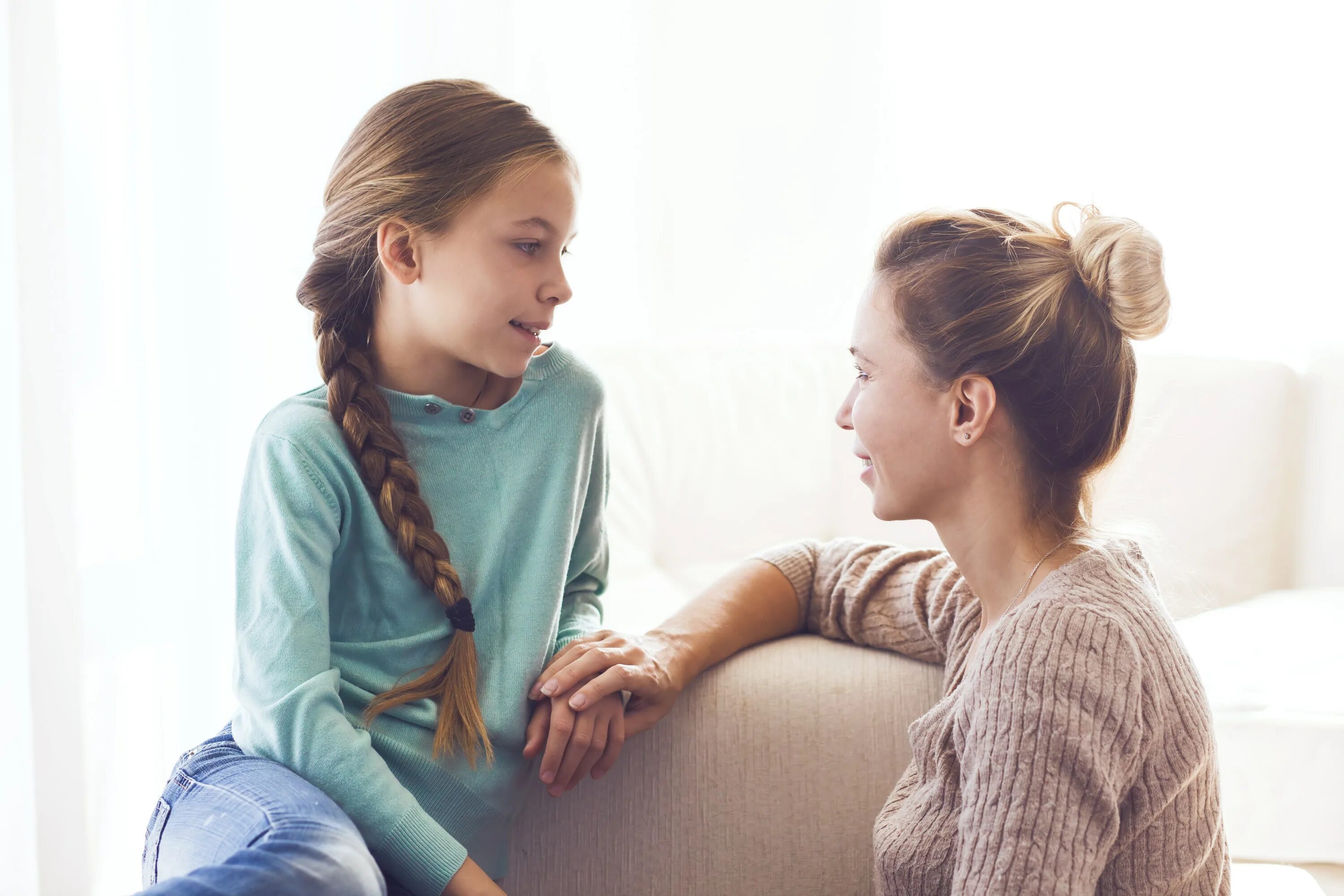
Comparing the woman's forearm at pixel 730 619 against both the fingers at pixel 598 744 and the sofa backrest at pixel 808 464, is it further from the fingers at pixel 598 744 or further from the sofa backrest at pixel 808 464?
the sofa backrest at pixel 808 464

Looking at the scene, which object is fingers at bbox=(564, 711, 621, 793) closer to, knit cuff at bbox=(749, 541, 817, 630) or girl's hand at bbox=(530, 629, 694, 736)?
girl's hand at bbox=(530, 629, 694, 736)

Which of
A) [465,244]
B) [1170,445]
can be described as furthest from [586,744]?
[1170,445]

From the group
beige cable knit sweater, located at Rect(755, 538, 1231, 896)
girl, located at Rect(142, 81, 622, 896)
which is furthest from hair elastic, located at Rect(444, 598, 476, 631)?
beige cable knit sweater, located at Rect(755, 538, 1231, 896)

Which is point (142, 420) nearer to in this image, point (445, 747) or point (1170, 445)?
point (445, 747)

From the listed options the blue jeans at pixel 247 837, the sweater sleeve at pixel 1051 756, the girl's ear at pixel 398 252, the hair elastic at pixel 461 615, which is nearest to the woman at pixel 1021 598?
the sweater sleeve at pixel 1051 756

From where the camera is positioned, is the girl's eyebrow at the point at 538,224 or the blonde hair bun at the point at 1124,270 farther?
the girl's eyebrow at the point at 538,224

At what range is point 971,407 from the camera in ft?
3.07

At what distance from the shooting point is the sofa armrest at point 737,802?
1.13m

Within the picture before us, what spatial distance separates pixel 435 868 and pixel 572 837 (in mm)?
238

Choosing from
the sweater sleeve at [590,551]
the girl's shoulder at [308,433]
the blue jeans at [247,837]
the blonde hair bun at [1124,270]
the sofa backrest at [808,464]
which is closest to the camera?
the blue jeans at [247,837]

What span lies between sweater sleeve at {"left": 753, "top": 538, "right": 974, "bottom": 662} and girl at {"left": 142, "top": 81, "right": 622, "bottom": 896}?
299 mm

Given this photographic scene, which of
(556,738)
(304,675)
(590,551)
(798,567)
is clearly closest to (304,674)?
(304,675)

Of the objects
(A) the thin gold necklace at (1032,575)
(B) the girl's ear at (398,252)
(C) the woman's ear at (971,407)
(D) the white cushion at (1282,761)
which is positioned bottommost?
(D) the white cushion at (1282,761)

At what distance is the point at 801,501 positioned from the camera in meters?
2.01
